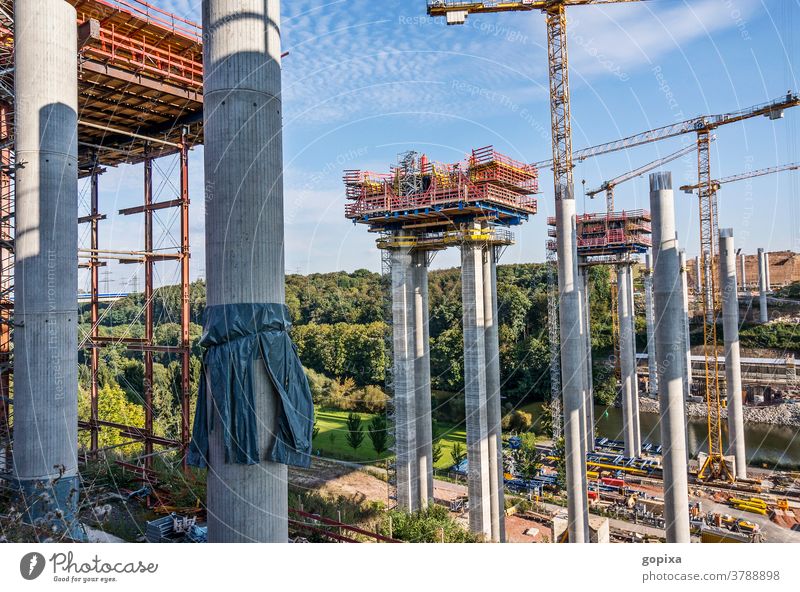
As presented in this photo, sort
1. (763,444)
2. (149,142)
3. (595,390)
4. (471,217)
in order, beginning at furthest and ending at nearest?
(595,390) → (763,444) → (471,217) → (149,142)

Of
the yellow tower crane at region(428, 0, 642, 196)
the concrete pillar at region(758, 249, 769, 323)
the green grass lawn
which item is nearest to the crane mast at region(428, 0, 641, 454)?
the yellow tower crane at region(428, 0, 642, 196)

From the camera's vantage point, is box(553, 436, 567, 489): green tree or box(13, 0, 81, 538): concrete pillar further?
box(553, 436, 567, 489): green tree

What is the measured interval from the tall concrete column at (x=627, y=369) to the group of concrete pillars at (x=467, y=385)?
14483 mm

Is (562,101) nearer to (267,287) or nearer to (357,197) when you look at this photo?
(357,197)

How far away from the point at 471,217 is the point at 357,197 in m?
4.85

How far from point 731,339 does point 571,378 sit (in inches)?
643

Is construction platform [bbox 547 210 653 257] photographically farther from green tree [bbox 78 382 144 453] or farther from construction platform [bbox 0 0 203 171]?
green tree [bbox 78 382 144 453]

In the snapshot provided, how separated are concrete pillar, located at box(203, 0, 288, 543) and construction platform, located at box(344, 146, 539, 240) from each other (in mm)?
13544

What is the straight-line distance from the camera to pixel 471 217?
67.3 feet

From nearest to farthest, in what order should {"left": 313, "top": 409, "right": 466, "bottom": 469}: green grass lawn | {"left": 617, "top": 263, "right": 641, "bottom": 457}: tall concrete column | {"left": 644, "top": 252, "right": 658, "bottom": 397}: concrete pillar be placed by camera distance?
1. {"left": 617, "top": 263, "right": 641, "bottom": 457}: tall concrete column
2. {"left": 313, "top": 409, "right": 466, "bottom": 469}: green grass lawn
3. {"left": 644, "top": 252, "right": 658, "bottom": 397}: concrete pillar

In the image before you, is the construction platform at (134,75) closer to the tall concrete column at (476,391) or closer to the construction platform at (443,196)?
the construction platform at (443,196)

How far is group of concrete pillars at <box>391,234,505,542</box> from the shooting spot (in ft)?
66.4

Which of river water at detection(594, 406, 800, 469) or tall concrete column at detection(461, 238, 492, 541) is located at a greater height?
tall concrete column at detection(461, 238, 492, 541)
